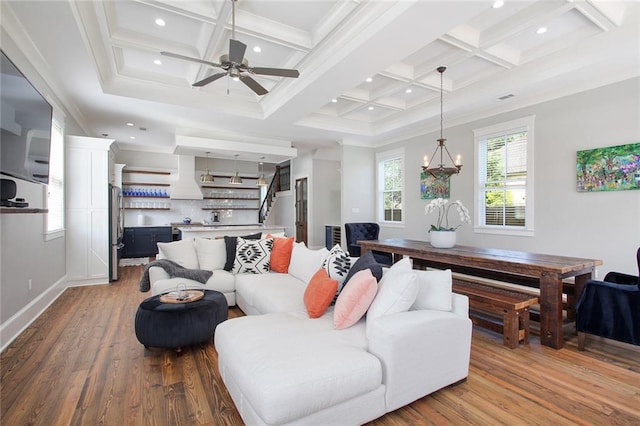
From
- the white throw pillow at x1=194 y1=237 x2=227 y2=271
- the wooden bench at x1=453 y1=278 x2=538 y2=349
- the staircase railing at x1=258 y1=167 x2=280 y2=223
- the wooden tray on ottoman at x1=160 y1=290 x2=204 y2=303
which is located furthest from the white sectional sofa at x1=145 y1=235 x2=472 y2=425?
the staircase railing at x1=258 y1=167 x2=280 y2=223

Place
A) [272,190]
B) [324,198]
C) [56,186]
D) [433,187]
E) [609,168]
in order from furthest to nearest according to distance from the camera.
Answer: [272,190] < [324,198] < [433,187] < [56,186] < [609,168]

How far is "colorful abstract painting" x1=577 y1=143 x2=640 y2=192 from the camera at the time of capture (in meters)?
3.66

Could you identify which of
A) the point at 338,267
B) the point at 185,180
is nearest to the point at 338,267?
the point at 338,267

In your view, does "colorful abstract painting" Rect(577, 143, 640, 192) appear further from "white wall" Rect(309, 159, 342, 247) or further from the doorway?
the doorway

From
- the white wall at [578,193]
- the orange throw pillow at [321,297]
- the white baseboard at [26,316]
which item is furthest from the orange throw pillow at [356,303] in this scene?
the white wall at [578,193]

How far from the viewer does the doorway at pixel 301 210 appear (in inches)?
355

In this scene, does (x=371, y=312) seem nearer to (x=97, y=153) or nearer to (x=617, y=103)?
(x=617, y=103)

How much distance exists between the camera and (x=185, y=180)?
7930mm

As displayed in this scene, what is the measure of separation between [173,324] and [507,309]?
2886 millimetres

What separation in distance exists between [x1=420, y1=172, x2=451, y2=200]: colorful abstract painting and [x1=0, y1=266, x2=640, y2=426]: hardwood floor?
10.6 ft

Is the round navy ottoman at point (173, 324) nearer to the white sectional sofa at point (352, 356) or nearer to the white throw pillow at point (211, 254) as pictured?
the white sectional sofa at point (352, 356)

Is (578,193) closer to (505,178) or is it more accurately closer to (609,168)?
(609,168)

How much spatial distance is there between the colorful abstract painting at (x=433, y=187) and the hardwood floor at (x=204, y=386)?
3.22 meters

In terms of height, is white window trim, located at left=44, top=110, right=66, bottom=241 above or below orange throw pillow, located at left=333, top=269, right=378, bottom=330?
above
